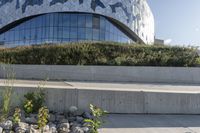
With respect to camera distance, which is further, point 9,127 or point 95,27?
point 95,27

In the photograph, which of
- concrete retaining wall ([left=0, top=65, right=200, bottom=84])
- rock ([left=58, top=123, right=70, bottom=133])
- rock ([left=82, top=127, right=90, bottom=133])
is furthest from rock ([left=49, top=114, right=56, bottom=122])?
concrete retaining wall ([left=0, top=65, right=200, bottom=84])

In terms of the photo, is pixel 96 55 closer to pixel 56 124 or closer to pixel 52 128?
pixel 56 124

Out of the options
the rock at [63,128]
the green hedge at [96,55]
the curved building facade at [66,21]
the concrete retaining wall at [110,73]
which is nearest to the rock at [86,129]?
the rock at [63,128]

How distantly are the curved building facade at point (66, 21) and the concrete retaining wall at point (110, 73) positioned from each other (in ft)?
95.6

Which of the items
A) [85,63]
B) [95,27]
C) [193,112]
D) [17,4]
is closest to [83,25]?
[95,27]

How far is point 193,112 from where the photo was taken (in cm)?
1035

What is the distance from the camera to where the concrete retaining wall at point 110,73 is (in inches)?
828

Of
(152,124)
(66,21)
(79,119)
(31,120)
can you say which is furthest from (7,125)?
(66,21)

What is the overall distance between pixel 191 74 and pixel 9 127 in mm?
17223

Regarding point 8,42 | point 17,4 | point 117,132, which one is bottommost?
point 117,132

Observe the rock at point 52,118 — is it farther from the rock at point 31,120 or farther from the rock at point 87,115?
the rock at point 87,115

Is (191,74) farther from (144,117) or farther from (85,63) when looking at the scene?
(144,117)

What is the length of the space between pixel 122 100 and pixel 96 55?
1321 cm

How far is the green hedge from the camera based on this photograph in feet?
72.9
